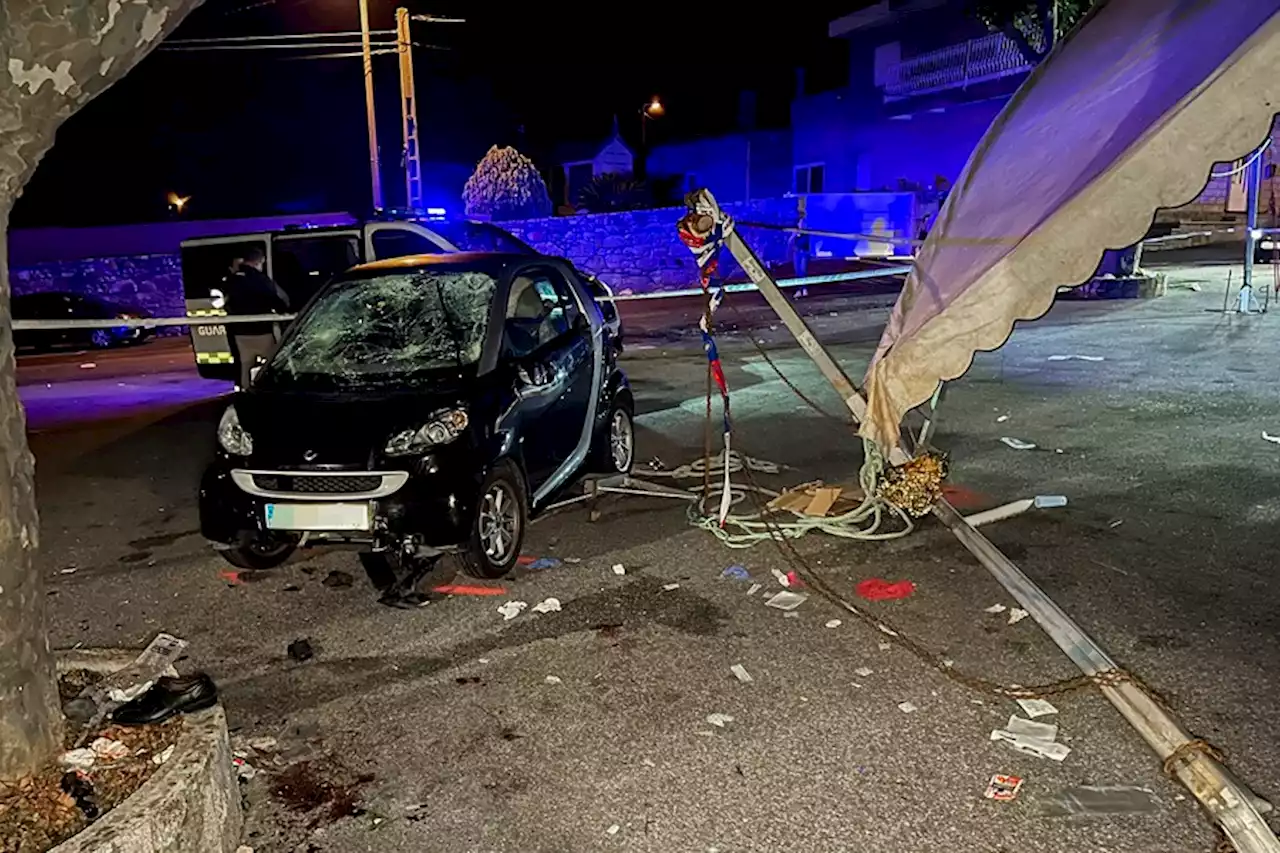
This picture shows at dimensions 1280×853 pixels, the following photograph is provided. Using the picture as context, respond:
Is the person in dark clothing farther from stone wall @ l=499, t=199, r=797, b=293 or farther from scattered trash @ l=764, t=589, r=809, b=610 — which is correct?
stone wall @ l=499, t=199, r=797, b=293

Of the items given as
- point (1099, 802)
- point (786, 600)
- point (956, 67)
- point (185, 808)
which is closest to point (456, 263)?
point (786, 600)

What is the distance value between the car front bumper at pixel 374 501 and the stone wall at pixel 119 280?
18.4 meters

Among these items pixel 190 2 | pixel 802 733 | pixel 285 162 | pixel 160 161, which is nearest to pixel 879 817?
pixel 802 733

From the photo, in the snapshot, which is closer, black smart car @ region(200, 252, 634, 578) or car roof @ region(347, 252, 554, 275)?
black smart car @ region(200, 252, 634, 578)

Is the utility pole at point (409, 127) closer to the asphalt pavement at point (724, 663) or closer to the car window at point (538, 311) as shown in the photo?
the asphalt pavement at point (724, 663)

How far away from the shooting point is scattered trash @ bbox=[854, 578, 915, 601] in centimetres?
558

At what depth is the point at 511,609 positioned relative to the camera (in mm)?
5621

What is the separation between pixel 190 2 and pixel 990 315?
3427 millimetres

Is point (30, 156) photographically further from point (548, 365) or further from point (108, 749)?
point (548, 365)

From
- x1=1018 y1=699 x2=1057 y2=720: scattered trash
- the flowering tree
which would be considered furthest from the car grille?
the flowering tree

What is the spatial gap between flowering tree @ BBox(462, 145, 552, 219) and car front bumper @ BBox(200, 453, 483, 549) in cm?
2126

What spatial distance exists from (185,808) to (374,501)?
249cm

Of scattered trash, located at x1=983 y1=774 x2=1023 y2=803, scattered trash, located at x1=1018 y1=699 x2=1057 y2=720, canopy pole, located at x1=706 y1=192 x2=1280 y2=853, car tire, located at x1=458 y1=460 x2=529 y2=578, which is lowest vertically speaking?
scattered trash, located at x1=983 y1=774 x2=1023 y2=803

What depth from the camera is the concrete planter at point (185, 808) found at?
2936 mm
